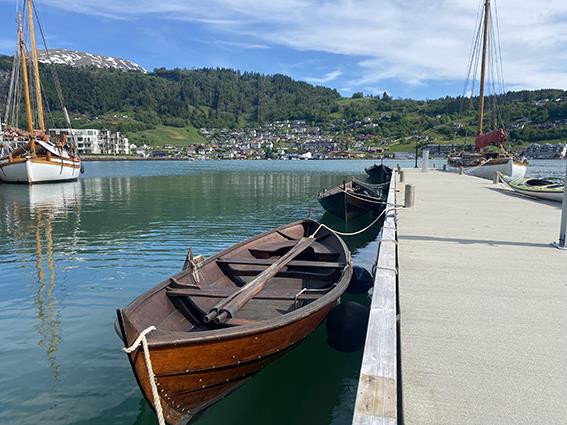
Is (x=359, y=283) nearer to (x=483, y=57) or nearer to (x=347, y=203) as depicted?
(x=347, y=203)

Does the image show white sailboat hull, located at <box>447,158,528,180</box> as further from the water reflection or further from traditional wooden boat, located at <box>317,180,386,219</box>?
the water reflection

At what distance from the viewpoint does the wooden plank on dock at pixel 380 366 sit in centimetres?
309

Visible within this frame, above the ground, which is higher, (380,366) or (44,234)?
(380,366)

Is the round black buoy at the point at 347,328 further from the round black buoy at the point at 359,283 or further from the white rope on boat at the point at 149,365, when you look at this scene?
the white rope on boat at the point at 149,365

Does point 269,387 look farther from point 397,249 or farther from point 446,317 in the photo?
point 397,249

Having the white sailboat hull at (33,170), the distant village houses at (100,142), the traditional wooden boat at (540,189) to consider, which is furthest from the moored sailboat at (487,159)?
the distant village houses at (100,142)

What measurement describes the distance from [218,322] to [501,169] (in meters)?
35.4

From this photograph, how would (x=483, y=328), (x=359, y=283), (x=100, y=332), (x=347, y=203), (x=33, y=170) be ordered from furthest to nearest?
(x=33, y=170) < (x=347, y=203) < (x=359, y=283) < (x=100, y=332) < (x=483, y=328)

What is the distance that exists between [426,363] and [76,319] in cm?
729

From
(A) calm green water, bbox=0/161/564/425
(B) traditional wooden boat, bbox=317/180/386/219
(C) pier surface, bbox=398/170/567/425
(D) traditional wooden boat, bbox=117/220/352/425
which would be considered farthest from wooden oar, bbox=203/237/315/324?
(B) traditional wooden boat, bbox=317/180/386/219

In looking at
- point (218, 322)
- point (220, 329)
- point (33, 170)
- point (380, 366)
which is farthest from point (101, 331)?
point (33, 170)

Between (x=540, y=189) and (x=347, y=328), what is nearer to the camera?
(x=347, y=328)

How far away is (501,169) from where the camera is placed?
3481 cm

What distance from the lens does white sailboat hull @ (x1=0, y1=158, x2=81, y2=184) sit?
42.2 meters
